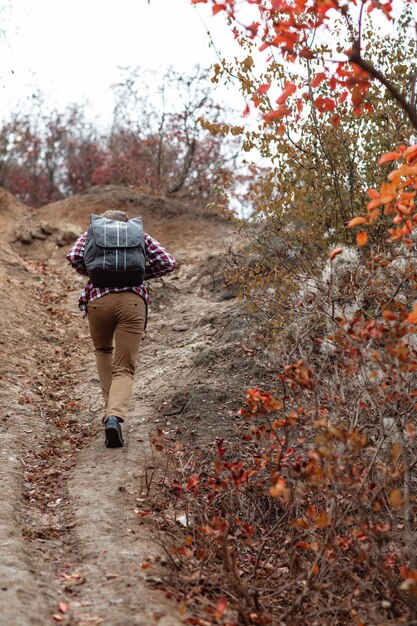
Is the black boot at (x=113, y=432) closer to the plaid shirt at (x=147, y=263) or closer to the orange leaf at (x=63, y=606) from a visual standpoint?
the plaid shirt at (x=147, y=263)

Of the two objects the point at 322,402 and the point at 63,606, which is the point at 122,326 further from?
the point at 63,606

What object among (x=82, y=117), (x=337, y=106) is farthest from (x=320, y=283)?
(x=82, y=117)

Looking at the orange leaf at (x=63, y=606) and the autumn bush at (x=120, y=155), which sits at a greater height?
the autumn bush at (x=120, y=155)

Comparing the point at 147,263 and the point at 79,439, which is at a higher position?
the point at 147,263

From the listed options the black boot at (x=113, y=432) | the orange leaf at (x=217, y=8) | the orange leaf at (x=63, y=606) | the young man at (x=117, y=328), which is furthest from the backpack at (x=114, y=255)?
the orange leaf at (x=63, y=606)

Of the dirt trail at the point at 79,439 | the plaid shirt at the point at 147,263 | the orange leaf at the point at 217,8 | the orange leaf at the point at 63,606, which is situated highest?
the orange leaf at the point at 217,8

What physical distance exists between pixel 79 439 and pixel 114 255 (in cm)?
168

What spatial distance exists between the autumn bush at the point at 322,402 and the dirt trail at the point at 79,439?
1.08 ft

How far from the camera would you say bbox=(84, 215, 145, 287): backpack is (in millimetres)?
5516

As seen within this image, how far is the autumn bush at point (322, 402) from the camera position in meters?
3.34

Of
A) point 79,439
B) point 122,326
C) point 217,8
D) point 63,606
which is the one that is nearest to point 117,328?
point 122,326

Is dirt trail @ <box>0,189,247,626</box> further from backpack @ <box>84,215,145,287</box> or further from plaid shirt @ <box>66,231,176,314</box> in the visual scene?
backpack @ <box>84,215,145,287</box>

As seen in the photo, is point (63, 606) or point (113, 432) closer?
point (63, 606)

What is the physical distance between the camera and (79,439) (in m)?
5.99
